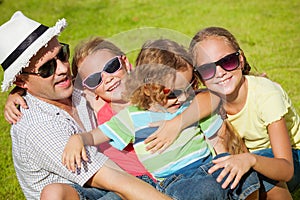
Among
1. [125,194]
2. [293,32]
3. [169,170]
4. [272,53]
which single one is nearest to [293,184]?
[169,170]

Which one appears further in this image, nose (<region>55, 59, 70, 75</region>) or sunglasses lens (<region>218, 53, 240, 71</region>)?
nose (<region>55, 59, 70, 75</region>)

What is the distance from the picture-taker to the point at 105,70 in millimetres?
3270

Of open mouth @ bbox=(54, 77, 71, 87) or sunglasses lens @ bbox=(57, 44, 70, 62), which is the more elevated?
sunglasses lens @ bbox=(57, 44, 70, 62)

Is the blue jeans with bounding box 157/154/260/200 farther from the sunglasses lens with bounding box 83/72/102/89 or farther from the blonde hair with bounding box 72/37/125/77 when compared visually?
the blonde hair with bounding box 72/37/125/77

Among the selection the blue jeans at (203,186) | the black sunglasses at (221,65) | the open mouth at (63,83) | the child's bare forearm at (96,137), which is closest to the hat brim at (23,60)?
the open mouth at (63,83)

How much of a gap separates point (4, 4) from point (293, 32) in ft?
21.1

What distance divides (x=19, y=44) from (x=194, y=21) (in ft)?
20.4

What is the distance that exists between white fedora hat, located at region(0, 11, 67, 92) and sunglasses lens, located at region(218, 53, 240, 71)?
1006 mm

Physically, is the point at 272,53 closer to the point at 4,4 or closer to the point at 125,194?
the point at 125,194

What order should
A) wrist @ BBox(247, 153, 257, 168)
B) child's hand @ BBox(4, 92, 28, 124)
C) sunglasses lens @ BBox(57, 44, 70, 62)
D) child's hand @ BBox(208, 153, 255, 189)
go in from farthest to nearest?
sunglasses lens @ BBox(57, 44, 70, 62) < child's hand @ BBox(4, 92, 28, 124) < wrist @ BBox(247, 153, 257, 168) < child's hand @ BBox(208, 153, 255, 189)

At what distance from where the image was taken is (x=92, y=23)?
388 inches

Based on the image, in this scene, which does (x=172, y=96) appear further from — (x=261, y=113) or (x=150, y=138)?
(x=261, y=113)

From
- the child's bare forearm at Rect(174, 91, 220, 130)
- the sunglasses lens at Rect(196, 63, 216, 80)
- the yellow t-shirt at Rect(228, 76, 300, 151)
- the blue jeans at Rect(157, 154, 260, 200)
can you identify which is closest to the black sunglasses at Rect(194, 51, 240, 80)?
the sunglasses lens at Rect(196, 63, 216, 80)

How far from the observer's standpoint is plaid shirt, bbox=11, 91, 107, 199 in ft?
9.55
